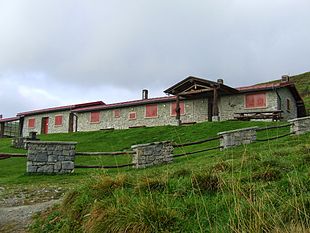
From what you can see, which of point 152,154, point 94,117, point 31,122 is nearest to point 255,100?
point 94,117

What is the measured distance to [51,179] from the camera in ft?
31.1

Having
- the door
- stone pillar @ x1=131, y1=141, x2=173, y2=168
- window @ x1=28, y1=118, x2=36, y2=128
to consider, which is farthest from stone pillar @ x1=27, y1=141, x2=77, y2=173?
window @ x1=28, y1=118, x2=36, y2=128

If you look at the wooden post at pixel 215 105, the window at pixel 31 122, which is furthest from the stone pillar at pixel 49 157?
the window at pixel 31 122

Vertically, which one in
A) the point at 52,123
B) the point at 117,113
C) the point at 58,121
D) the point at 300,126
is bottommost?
the point at 300,126

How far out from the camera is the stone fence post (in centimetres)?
1359

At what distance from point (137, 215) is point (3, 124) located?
4322 cm

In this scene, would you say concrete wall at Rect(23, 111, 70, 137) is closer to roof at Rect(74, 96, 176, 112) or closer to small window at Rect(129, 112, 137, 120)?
roof at Rect(74, 96, 176, 112)

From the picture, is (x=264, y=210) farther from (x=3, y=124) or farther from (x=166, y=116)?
(x=3, y=124)

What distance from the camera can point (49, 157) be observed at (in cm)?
1030

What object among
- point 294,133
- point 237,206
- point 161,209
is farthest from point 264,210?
point 294,133

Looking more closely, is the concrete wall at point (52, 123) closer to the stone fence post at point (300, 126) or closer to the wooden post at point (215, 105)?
the wooden post at point (215, 105)

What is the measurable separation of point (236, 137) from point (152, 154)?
339 centimetres

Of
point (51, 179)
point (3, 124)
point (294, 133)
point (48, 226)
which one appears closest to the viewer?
point (48, 226)

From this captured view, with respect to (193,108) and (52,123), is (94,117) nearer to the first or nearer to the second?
(52,123)
